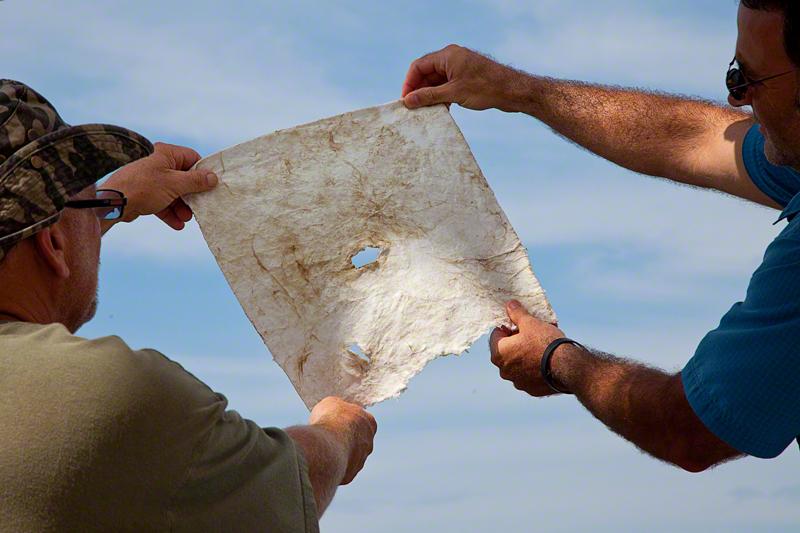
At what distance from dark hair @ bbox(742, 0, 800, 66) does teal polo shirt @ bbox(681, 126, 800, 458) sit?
0.44 m

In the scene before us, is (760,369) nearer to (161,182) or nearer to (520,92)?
(520,92)

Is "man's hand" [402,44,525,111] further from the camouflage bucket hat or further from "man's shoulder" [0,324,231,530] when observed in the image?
"man's shoulder" [0,324,231,530]

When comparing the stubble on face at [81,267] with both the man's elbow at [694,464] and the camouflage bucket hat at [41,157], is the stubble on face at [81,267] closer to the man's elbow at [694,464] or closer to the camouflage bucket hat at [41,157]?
the camouflage bucket hat at [41,157]

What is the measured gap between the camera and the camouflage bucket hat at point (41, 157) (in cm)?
160

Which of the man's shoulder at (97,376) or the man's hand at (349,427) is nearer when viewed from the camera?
the man's shoulder at (97,376)

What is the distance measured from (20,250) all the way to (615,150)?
197 centimetres

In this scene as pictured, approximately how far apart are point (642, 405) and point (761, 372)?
0.31 metres

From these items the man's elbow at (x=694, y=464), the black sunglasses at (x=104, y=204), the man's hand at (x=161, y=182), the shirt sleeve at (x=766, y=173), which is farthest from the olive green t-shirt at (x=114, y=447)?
the shirt sleeve at (x=766, y=173)

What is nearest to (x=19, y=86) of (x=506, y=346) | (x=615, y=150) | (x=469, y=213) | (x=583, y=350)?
(x=469, y=213)

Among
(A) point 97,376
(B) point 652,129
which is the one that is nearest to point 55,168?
(A) point 97,376

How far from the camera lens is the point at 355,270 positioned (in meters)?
2.45

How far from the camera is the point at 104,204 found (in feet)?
5.96

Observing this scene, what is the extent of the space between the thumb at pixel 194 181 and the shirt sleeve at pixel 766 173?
1624 millimetres

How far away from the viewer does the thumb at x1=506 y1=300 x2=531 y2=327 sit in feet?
8.07
